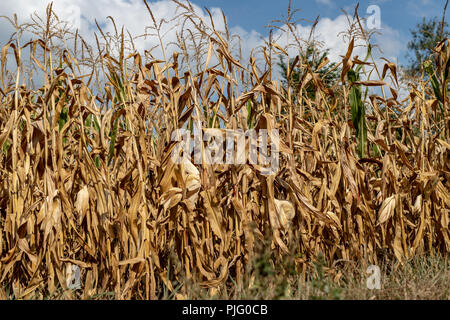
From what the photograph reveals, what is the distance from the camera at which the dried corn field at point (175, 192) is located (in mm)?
1987

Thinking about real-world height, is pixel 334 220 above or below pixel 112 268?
above

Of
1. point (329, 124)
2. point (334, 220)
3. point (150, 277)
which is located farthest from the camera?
point (329, 124)

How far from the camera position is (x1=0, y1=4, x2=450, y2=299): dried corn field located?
1.99m

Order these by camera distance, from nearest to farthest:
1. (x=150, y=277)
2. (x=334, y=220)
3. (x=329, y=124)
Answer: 1. (x=150, y=277)
2. (x=334, y=220)
3. (x=329, y=124)

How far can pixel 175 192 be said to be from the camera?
1916mm

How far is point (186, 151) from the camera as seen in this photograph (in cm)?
202

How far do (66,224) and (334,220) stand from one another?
1441 millimetres

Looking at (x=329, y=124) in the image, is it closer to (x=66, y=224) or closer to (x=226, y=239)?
(x=226, y=239)
